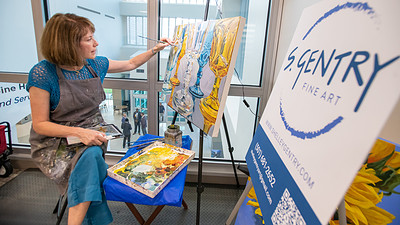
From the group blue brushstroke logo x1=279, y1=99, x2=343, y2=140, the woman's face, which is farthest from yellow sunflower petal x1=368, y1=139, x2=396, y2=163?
the woman's face

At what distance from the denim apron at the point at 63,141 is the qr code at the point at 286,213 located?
39.7 inches

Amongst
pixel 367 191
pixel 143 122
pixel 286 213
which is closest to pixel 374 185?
pixel 367 191

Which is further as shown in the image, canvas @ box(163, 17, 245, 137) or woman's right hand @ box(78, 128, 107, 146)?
woman's right hand @ box(78, 128, 107, 146)

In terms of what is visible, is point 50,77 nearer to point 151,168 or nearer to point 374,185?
point 151,168

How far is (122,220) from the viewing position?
151 centimetres

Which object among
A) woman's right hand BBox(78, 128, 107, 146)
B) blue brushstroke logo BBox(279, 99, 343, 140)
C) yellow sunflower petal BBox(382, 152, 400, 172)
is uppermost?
blue brushstroke logo BBox(279, 99, 343, 140)

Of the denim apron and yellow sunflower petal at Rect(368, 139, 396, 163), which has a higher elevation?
yellow sunflower petal at Rect(368, 139, 396, 163)

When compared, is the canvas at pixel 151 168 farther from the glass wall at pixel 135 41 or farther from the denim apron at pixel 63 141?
the glass wall at pixel 135 41

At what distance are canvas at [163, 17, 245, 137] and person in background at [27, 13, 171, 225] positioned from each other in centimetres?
52

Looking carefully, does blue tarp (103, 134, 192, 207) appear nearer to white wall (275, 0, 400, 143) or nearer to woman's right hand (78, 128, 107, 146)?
woman's right hand (78, 128, 107, 146)

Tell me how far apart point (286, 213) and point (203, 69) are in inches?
32.2

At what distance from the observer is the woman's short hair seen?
A: 43.5 inches

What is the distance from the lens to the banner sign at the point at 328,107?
1.19ft

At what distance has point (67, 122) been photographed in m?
1.21
